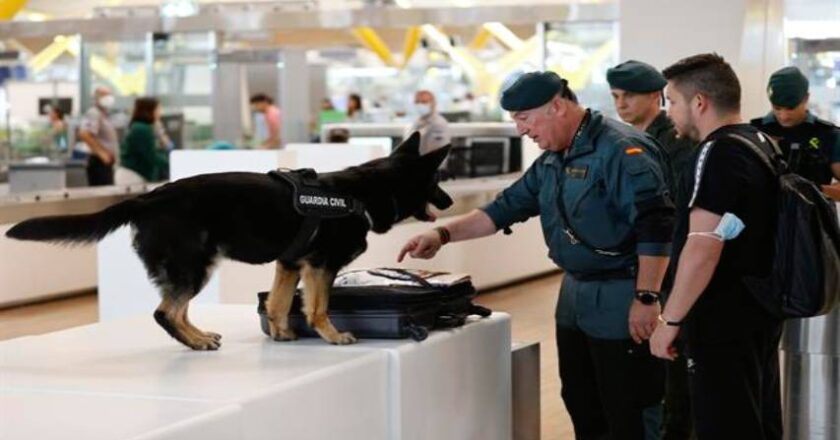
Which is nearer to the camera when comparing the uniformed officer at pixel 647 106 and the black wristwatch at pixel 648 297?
the black wristwatch at pixel 648 297

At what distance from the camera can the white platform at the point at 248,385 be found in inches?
114

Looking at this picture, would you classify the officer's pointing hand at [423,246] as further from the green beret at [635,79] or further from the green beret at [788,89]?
the green beret at [788,89]

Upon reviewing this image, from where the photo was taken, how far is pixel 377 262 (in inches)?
364

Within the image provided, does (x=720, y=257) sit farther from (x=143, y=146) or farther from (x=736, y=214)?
(x=143, y=146)

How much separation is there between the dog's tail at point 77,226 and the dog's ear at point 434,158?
0.81 metres

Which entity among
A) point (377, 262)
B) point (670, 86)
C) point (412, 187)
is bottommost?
point (377, 262)

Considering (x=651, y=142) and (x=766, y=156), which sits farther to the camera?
(x=651, y=142)

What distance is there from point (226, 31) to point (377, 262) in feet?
41.2

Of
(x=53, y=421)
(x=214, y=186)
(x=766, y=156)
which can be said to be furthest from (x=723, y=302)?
(x=53, y=421)

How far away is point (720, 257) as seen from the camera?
3574 mm

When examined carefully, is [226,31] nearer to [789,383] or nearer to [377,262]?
[377,262]

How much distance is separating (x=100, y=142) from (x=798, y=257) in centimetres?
1115

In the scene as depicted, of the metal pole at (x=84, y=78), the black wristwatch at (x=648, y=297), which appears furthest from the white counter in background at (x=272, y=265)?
the metal pole at (x=84, y=78)

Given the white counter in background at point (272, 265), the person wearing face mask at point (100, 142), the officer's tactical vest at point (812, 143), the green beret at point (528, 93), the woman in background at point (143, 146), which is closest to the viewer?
the green beret at point (528, 93)
